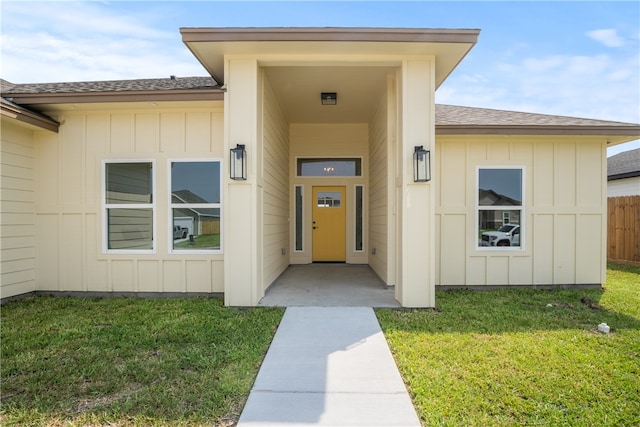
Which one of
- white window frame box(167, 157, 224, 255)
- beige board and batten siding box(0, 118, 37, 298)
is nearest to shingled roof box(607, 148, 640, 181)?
white window frame box(167, 157, 224, 255)

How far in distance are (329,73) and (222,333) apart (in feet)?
12.8

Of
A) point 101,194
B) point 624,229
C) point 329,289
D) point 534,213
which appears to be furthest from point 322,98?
point 624,229

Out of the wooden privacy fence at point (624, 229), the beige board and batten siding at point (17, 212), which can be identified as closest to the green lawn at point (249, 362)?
the beige board and batten siding at point (17, 212)

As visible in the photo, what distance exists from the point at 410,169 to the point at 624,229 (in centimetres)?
782

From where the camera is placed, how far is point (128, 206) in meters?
4.89

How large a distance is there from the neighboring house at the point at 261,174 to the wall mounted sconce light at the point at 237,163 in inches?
1.0

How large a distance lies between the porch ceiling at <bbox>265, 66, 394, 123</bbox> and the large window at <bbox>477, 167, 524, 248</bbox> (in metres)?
2.37

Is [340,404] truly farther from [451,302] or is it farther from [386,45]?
[386,45]

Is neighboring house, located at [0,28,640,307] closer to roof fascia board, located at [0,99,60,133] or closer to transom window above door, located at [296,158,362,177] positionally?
roof fascia board, located at [0,99,60,133]

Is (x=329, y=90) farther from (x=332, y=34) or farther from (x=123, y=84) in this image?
(x=123, y=84)

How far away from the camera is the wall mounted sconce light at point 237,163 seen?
13.2 feet

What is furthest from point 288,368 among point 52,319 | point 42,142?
point 42,142

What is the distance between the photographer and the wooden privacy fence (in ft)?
25.6

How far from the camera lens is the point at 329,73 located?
482cm
